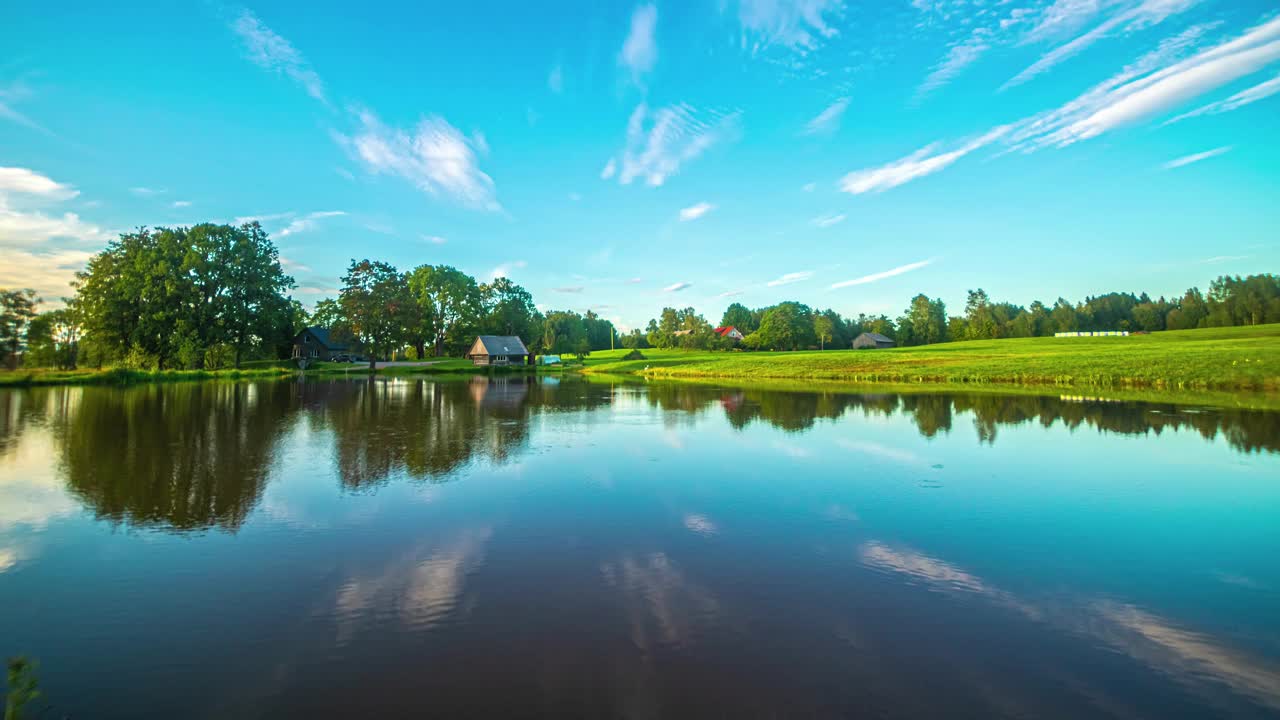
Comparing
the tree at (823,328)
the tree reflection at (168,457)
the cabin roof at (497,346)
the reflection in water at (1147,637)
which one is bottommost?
the reflection in water at (1147,637)

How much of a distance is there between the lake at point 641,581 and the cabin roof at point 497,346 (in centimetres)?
6902

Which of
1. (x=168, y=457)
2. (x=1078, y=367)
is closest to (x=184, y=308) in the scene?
(x=168, y=457)

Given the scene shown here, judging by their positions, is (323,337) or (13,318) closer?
(13,318)

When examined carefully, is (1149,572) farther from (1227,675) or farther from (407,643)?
(407,643)

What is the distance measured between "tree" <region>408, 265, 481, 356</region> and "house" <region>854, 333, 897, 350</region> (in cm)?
7907

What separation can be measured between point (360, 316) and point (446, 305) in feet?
67.4

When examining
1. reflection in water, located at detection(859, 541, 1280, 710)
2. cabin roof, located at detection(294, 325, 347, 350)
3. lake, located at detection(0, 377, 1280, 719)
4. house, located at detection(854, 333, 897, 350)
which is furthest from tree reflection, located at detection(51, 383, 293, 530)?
house, located at detection(854, 333, 897, 350)

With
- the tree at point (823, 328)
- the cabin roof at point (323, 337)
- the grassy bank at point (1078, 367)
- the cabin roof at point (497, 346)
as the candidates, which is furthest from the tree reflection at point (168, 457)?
the tree at point (823, 328)

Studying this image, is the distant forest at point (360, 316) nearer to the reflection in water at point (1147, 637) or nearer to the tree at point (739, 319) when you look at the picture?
the tree at point (739, 319)

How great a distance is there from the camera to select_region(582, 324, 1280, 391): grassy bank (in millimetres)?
34344

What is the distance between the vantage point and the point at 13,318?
48.9 meters

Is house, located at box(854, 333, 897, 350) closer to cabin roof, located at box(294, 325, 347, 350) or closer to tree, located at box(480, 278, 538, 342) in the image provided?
tree, located at box(480, 278, 538, 342)

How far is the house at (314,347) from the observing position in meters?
82.3

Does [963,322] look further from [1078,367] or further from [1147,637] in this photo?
[1147,637]
